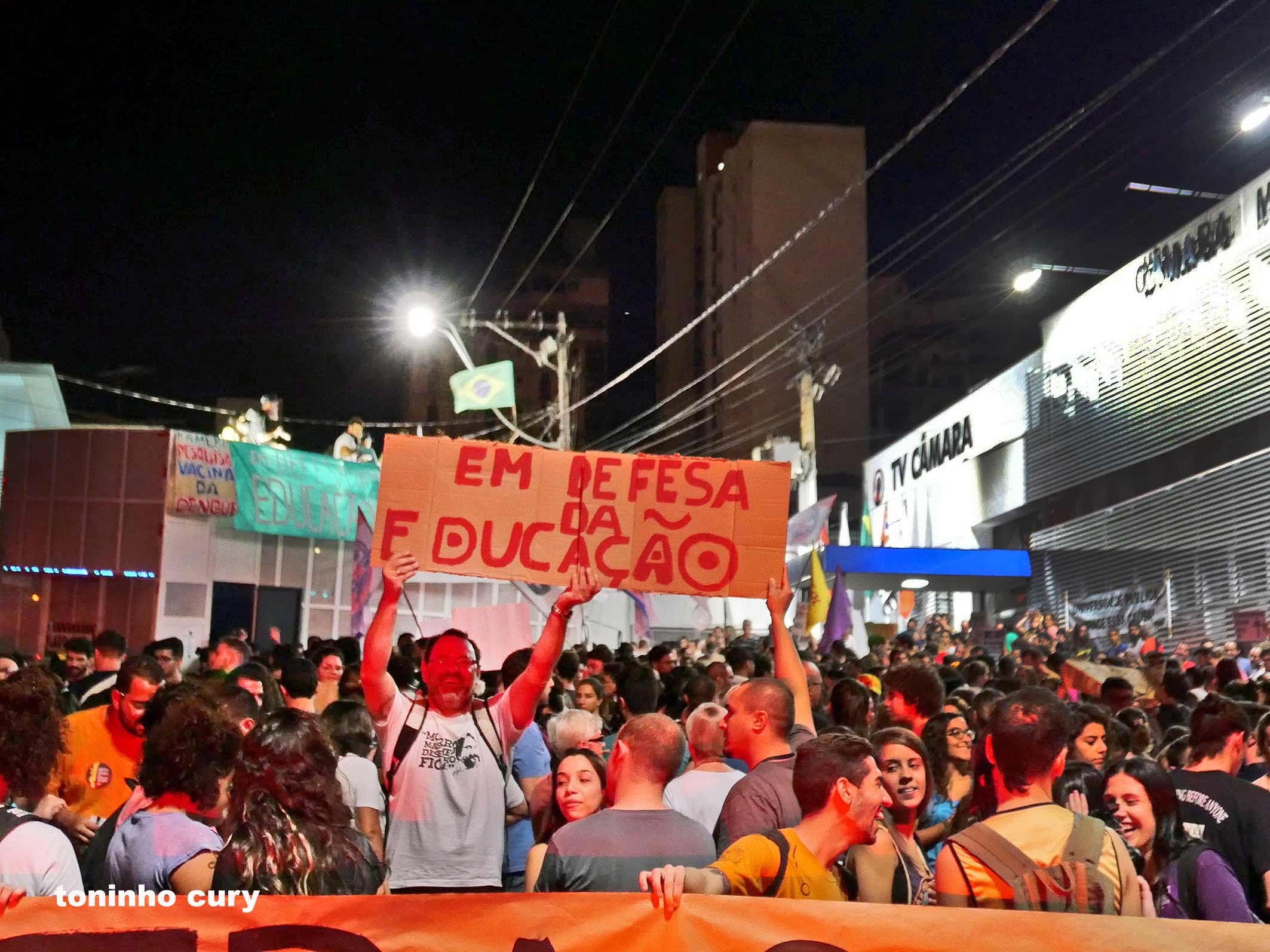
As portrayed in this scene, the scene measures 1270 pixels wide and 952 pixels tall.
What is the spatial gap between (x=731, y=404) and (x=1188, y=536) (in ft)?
143

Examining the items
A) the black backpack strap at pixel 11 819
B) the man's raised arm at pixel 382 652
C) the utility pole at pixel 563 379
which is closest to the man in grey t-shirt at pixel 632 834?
the man's raised arm at pixel 382 652

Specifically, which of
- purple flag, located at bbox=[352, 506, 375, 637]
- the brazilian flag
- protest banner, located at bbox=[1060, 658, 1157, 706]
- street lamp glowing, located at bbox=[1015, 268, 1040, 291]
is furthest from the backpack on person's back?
street lamp glowing, located at bbox=[1015, 268, 1040, 291]

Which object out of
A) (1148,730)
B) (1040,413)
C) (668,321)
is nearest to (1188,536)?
(1040,413)

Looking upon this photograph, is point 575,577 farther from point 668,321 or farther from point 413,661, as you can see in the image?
point 668,321

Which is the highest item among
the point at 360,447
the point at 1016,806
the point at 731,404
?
the point at 731,404

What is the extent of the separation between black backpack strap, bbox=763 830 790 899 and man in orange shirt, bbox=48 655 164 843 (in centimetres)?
341

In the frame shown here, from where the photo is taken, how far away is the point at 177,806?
4223 millimetres

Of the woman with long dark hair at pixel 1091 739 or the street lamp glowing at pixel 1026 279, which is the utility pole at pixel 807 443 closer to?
the street lamp glowing at pixel 1026 279

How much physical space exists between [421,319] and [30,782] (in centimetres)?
2112

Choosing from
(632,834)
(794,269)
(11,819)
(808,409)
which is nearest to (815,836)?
(632,834)

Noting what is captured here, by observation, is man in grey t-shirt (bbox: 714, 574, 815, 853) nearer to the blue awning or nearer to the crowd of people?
the crowd of people

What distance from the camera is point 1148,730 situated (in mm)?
8039

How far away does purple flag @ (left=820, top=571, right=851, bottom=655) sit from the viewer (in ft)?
55.0

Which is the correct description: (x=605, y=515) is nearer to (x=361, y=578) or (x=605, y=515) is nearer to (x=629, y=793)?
(x=629, y=793)
